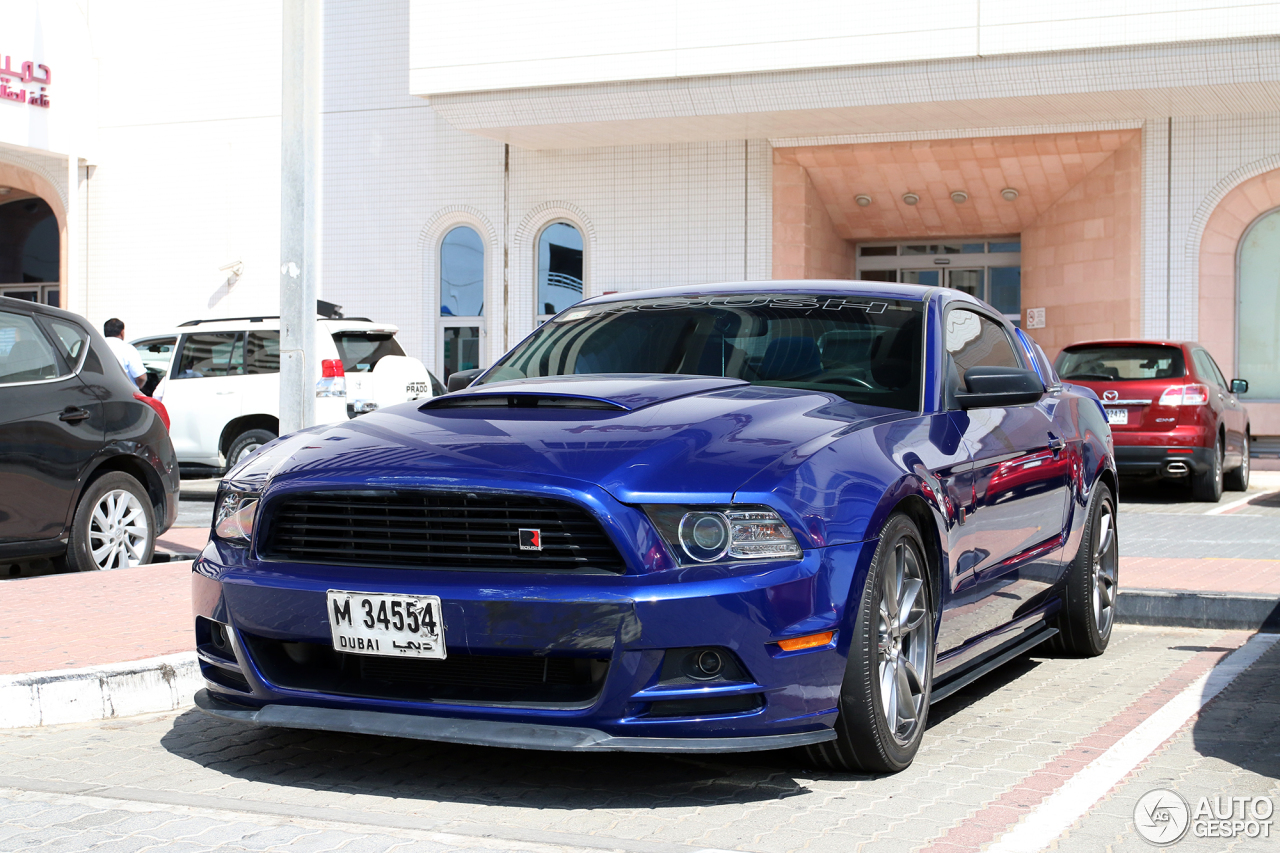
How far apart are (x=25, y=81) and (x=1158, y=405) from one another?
1750 cm

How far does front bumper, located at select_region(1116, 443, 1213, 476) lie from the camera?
13664 millimetres

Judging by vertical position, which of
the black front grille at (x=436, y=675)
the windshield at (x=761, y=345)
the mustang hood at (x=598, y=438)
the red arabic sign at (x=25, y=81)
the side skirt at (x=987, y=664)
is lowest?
the side skirt at (x=987, y=664)

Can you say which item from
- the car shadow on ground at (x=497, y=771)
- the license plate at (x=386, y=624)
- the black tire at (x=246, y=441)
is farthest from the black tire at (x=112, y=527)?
the black tire at (x=246, y=441)

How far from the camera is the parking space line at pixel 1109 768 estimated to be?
140 inches

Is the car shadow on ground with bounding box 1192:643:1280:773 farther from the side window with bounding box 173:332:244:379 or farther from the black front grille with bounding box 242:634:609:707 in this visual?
the side window with bounding box 173:332:244:379

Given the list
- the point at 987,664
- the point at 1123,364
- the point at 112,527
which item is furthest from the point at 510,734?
the point at 1123,364

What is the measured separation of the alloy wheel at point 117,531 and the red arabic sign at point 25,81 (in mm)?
15586

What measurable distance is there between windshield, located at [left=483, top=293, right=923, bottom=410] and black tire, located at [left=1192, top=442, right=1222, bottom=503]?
32.9 feet

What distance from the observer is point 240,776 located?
164 inches

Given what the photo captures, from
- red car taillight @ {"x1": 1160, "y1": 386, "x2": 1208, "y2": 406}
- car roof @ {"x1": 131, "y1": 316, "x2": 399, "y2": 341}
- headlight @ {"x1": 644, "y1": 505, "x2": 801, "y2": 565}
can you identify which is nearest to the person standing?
car roof @ {"x1": 131, "y1": 316, "x2": 399, "y2": 341}

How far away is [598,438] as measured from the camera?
3.89 m

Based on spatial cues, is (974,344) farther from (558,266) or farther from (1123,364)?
→ (558,266)

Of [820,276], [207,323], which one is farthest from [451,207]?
[207,323]

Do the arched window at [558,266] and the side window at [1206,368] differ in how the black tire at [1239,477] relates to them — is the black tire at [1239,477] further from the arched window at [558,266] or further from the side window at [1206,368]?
the arched window at [558,266]
